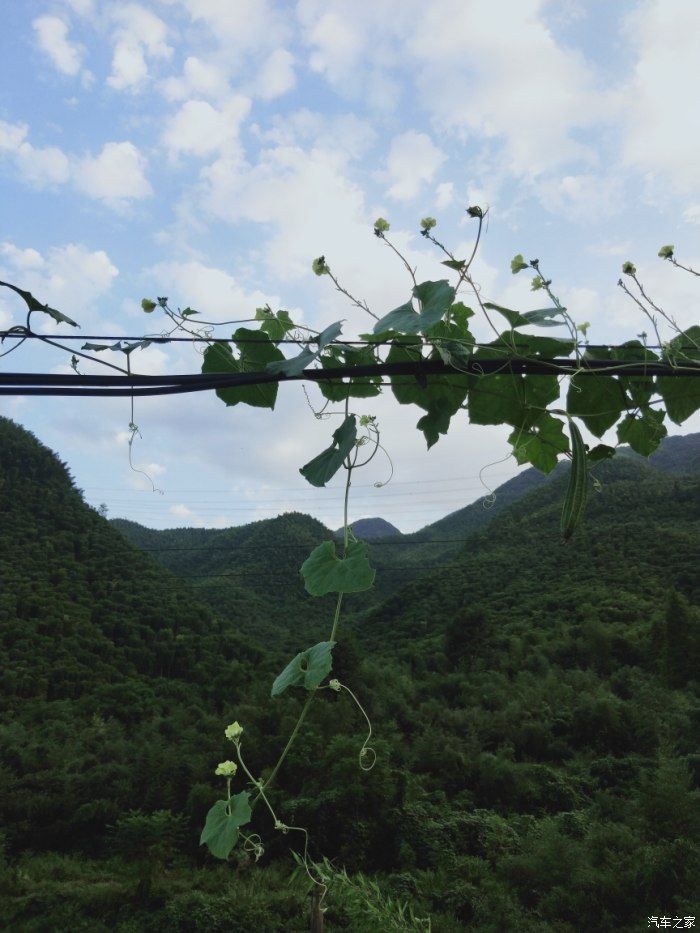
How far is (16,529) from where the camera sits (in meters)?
23.2

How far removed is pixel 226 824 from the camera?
733 mm

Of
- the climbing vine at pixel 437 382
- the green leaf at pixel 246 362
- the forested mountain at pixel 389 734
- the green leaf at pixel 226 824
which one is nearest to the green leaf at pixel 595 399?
the climbing vine at pixel 437 382

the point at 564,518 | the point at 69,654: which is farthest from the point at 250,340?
the point at 69,654

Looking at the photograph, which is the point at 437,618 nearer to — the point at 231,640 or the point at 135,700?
the point at 231,640

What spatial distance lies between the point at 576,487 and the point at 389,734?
38.3ft

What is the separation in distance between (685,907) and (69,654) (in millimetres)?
16444

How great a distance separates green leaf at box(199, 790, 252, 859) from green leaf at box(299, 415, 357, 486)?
0.38 m

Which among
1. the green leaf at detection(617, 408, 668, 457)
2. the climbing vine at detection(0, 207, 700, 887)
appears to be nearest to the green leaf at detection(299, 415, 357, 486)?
the climbing vine at detection(0, 207, 700, 887)

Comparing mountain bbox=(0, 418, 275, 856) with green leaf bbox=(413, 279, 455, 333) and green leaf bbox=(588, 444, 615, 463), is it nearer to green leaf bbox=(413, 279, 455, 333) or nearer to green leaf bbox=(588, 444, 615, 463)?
green leaf bbox=(588, 444, 615, 463)

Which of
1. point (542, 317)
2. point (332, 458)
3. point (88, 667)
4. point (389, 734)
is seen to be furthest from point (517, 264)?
point (88, 667)

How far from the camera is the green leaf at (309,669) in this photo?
67 cm

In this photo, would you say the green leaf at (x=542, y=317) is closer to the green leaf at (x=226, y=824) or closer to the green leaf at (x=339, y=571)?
the green leaf at (x=339, y=571)

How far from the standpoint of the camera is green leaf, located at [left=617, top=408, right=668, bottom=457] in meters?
0.89

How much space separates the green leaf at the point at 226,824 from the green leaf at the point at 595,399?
2.16 ft
